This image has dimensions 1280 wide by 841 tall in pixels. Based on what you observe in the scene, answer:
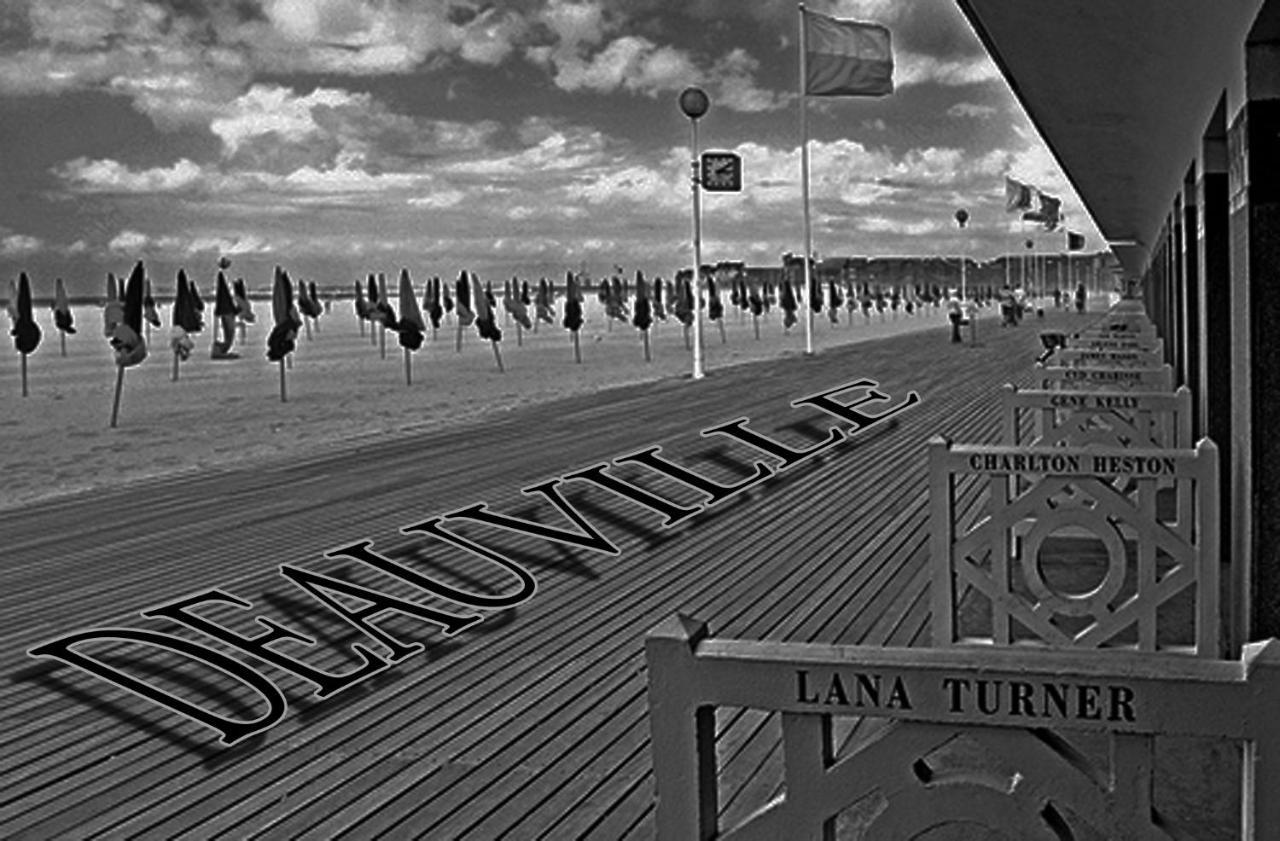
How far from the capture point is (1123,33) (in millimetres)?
3621

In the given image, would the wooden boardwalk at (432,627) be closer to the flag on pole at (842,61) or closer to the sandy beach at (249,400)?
the sandy beach at (249,400)

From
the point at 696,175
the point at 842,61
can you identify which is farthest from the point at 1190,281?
the point at 842,61

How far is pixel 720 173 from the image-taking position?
18.3m

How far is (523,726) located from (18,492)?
7324 millimetres

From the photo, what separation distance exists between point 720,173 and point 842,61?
4.20 meters

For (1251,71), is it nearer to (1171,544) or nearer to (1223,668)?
(1171,544)

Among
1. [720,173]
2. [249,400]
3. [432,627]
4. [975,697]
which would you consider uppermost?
[720,173]

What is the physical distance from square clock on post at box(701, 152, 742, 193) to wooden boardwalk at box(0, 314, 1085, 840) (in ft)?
28.5

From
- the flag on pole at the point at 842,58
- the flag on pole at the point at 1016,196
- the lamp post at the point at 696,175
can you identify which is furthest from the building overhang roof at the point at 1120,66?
the flag on pole at the point at 1016,196

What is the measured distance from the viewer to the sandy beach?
37.3ft

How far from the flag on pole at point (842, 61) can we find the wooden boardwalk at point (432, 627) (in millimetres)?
12105

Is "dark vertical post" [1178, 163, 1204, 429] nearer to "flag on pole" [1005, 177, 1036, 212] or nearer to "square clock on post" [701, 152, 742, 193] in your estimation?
"square clock on post" [701, 152, 742, 193]

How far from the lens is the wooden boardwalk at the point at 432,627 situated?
3.06m

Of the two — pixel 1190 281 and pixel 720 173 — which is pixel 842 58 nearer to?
pixel 720 173
